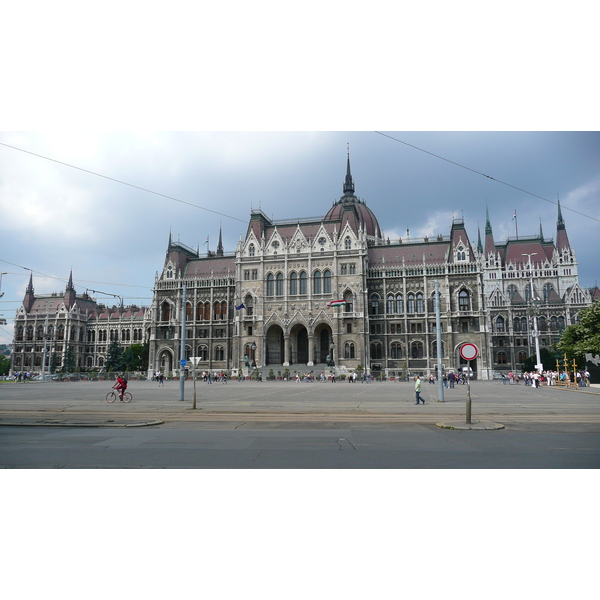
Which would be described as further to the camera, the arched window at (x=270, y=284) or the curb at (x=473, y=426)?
the arched window at (x=270, y=284)

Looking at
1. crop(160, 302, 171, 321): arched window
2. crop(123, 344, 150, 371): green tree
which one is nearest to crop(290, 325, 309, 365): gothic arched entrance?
crop(160, 302, 171, 321): arched window

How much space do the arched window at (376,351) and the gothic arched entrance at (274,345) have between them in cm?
1322

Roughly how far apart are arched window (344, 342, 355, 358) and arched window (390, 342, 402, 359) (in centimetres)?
636

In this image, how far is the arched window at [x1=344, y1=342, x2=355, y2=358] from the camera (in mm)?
61459

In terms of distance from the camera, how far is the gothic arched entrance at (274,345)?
6606 cm

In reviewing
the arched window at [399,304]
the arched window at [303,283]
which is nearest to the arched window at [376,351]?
the arched window at [399,304]

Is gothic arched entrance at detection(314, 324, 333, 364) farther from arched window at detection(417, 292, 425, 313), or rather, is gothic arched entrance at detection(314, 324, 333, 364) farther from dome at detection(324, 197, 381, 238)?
dome at detection(324, 197, 381, 238)

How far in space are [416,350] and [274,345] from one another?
20.1 meters

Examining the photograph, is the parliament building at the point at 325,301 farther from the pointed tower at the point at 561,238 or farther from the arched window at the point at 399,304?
the pointed tower at the point at 561,238

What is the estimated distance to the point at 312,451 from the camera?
355 inches

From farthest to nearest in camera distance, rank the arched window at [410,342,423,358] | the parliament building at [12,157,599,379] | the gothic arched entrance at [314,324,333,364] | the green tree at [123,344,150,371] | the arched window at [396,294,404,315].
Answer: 1. the green tree at [123,344,150,371]
2. the gothic arched entrance at [314,324,333,364]
3. the arched window at [396,294,404,315]
4. the arched window at [410,342,423,358]
5. the parliament building at [12,157,599,379]

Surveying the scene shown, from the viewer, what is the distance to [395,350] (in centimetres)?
6438

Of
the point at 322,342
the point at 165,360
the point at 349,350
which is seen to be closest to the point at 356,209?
the point at 322,342

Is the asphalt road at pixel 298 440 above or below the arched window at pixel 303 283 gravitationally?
below
